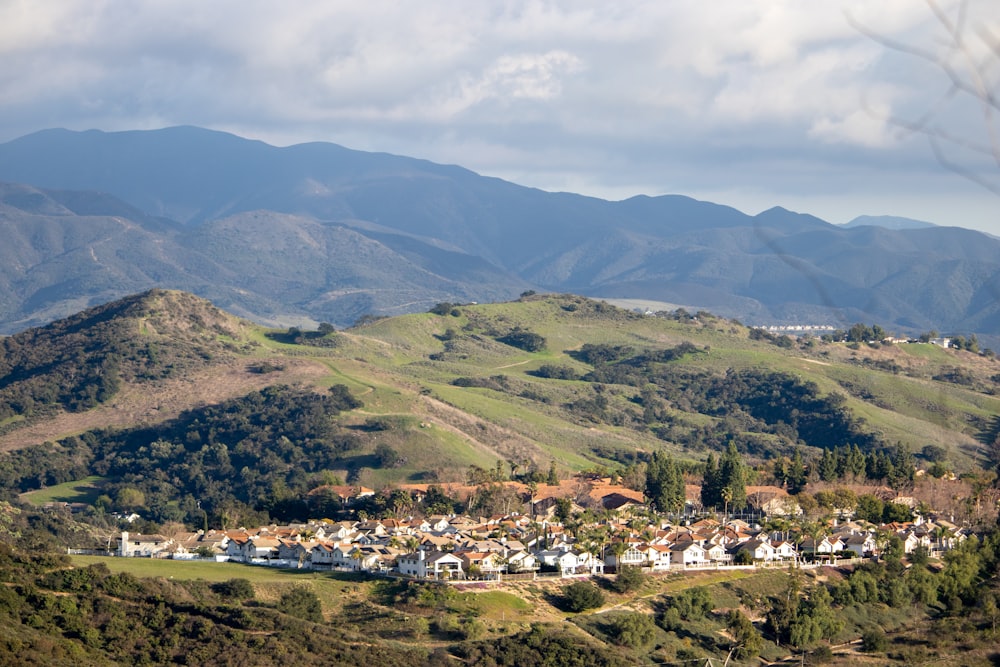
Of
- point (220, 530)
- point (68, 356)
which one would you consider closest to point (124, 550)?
point (220, 530)

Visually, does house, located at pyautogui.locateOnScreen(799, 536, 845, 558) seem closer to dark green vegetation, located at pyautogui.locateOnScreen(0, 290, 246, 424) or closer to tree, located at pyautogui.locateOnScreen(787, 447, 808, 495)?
tree, located at pyautogui.locateOnScreen(787, 447, 808, 495)

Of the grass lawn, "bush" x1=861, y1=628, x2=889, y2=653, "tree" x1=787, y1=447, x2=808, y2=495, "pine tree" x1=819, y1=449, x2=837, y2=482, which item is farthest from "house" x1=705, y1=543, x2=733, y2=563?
the grass lawn

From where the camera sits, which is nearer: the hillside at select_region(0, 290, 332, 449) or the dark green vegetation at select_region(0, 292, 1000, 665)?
the dark green vegetation at select_region(0, 292, 1000, 665)

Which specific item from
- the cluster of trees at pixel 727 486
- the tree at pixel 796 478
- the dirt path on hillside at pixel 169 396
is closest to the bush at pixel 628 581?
the cluster of trees at pixel 727 486

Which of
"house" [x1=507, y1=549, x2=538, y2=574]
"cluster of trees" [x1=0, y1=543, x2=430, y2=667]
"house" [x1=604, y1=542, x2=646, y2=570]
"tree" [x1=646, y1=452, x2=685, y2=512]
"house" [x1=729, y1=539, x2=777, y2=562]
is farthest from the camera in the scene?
"tree" [x1=646, y1=452, x2=685, y2=512]

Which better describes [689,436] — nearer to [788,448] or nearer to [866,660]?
[788,448]

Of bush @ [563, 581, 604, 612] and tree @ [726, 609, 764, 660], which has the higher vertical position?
bush @ [563, 581, 604, 612]

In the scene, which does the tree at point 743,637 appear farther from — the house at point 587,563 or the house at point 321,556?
the house at point 321,556
